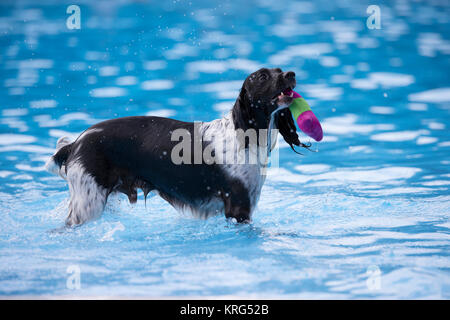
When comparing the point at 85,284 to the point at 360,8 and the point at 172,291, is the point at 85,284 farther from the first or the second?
the point at 360,8

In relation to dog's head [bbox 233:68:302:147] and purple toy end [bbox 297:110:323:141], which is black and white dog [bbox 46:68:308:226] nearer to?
dog's head [bbox 233:68:302:147]

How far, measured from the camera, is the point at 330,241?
4.38 metres

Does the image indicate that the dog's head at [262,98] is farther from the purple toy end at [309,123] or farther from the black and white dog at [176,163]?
the purple toy end at [309,123]

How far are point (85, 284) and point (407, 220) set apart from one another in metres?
2.75

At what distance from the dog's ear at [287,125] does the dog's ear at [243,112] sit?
0.94 feet

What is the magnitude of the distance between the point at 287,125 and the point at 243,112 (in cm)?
43

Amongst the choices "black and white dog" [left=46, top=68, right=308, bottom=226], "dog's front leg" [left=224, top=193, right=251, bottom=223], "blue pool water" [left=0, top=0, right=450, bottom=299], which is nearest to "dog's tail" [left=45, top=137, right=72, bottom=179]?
"black and white dog" [left=46, top=68, right=308, bottom=226]

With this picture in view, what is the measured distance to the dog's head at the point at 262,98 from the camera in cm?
412

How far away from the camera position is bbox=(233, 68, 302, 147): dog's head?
4.12 metres

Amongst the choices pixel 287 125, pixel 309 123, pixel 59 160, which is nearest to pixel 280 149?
pixel 287 125

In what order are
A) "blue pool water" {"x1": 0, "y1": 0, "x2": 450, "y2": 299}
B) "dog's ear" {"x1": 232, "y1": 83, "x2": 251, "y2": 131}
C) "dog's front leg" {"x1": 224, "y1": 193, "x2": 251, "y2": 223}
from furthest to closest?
"dog's front leg" {"x1": 224, "y1": 193, "x2": 251, "y2": 223}
"dog's ear" {"x1": 232, "y1": 83, "x2": 251, "y2": 131}
"blue pool water" {"x1": 0, "y1": 0, "x2": 450, "y2": 299}

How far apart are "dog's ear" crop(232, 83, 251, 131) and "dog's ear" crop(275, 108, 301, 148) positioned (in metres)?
0.29

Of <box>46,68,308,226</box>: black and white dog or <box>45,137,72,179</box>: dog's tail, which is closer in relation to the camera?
<box>46,68,308,226</box>: black and white dog

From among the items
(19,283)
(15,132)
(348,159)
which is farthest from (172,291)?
(15,132)
